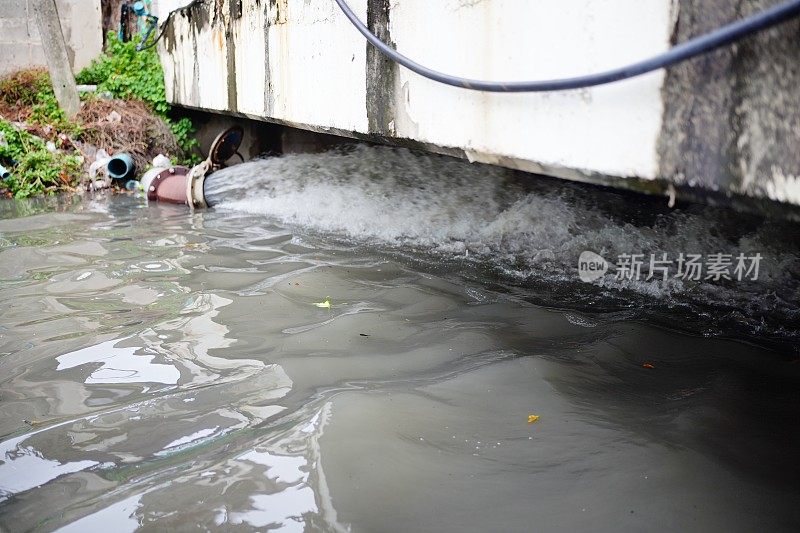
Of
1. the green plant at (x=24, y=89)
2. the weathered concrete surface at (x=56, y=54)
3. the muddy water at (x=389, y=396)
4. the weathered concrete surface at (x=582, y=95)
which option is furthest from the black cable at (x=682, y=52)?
the green plant at (x=24, y=89)

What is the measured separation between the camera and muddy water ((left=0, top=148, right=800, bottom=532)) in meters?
1.74

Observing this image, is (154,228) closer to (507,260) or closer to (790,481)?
(507,260)

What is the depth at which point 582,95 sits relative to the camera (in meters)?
2.43

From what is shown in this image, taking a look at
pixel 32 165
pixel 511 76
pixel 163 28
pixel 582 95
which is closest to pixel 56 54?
pixel 163 28

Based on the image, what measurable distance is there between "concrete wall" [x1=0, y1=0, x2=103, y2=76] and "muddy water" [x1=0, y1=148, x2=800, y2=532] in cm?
793

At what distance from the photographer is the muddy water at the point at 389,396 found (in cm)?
174

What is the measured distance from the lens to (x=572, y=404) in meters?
2.29

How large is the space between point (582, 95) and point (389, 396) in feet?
4.33

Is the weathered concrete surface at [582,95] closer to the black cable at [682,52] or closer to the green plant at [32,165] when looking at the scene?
the black cable at [682,52]

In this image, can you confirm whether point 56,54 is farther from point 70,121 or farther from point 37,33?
point 37,33

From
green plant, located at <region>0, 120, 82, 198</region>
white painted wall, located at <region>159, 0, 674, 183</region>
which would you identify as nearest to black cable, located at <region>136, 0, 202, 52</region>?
green plant, located at <region>0, 120, 82, 198</region>

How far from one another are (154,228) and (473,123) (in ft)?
12.1

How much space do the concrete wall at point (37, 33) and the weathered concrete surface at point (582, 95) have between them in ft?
27.1

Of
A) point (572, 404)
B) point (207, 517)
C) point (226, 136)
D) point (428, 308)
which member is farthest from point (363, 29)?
point (226, 136)
